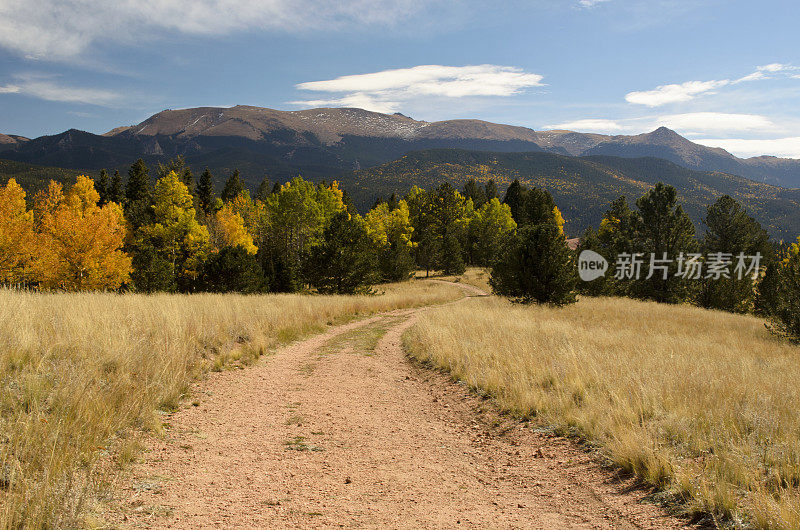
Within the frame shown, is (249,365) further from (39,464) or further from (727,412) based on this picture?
(727,412)

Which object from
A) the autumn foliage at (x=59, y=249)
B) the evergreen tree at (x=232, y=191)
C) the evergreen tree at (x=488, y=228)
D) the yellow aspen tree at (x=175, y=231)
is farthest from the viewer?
the evergreen tree at (x=232, y=191)

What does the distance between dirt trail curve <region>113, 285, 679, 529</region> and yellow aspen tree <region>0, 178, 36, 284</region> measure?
977 inches

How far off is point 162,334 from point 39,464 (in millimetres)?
5065

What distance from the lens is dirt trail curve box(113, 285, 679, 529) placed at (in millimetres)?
3824

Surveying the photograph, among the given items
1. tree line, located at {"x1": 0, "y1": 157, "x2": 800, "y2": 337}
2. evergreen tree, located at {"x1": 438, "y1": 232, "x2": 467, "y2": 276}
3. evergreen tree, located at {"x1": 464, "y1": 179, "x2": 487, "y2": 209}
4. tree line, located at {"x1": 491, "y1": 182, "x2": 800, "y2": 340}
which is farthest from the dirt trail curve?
evergreen tree, located at {"x1": 464, "y1": 179, "x2": 487, "y2": 209}

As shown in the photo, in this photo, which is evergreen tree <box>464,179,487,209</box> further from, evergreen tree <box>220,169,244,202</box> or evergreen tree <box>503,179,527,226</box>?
evergreen tree <box>220,169,244,202</box>

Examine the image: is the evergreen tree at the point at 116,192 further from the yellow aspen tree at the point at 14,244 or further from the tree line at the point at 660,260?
the tree line at the point at 660,260

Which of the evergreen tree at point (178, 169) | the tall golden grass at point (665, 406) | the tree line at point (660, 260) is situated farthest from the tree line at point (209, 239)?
the tall golden grass at point (665, 406)

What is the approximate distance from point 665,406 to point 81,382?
7.78 metres

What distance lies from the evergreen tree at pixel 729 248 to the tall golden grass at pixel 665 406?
3503 centimetres

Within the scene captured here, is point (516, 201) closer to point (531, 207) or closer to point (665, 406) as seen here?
point (531, 207)

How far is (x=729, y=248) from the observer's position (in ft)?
157

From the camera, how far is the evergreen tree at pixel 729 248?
41.1 metres

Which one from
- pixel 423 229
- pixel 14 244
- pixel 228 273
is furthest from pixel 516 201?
pixel 14 244
